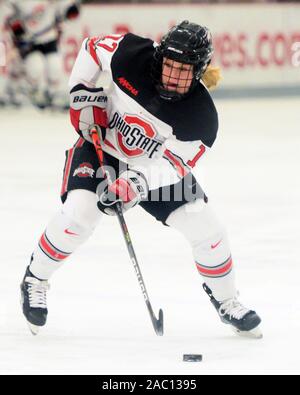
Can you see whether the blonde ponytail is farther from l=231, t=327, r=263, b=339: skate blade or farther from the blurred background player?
the blurred background player

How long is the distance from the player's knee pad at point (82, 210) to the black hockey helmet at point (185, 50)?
1.33 ft

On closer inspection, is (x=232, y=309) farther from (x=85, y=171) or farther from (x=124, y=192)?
(x=85, y=171)

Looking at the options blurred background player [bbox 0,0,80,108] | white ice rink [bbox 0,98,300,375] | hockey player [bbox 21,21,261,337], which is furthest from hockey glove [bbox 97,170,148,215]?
blurred background player [bbox 0,0,80,108]

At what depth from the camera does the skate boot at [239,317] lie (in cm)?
370

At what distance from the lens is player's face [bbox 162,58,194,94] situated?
351cm

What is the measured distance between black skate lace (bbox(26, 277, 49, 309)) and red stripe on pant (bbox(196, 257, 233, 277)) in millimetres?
526

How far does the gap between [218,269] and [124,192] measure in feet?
1.42

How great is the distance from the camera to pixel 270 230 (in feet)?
18.0

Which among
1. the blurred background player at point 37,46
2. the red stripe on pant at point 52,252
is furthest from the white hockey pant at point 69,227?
the blurred background player at point 37,46
